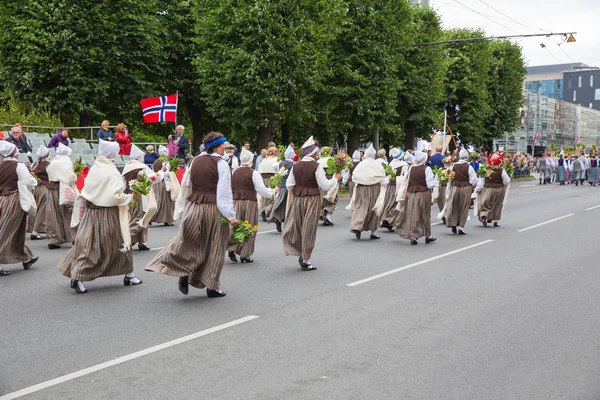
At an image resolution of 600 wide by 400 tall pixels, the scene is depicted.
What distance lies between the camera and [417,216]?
1466 cm

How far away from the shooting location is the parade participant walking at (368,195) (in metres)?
15.5

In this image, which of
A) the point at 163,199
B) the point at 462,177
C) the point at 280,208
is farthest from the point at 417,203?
the point at 163,199

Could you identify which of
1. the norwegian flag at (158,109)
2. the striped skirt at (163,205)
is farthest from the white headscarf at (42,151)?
the norwegian flag at (158,109)

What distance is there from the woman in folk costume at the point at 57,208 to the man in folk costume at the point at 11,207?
2571 mm

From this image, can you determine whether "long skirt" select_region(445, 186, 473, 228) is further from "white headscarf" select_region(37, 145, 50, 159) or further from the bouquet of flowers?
the bouquet of flowers

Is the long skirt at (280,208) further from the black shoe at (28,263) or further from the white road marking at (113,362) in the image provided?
the white road marking at (113,362)

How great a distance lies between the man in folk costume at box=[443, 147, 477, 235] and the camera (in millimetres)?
16734

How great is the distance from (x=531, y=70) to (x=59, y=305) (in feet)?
583

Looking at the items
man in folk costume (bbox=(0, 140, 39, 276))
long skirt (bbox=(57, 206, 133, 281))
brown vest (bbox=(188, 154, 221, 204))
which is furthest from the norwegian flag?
brown vest (bbox=(188, 154, 221, 204))

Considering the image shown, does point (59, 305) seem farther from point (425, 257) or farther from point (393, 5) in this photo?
point (393, 5)

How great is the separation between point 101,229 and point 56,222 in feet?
16.7

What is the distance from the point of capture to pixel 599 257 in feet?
42.3

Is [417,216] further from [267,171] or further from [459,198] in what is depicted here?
[267,171]

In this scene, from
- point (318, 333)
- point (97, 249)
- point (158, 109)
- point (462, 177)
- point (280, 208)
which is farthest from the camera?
point (158, 109)
